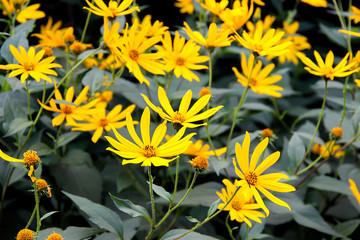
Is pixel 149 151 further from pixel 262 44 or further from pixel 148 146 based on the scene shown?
pixel 262 44

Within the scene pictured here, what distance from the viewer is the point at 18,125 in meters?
0.99

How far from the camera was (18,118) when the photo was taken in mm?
1014

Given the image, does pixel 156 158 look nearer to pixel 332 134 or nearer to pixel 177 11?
pixel 332 134

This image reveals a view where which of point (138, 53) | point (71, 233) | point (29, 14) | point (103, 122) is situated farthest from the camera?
point (29, 14)

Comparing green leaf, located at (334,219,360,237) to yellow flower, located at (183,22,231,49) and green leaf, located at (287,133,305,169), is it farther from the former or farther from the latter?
yellow flower, located at (183,22,231,49)

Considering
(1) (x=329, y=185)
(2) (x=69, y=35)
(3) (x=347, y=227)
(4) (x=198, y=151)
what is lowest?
(3) (x=347, y=227)

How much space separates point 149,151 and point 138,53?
1.00ft

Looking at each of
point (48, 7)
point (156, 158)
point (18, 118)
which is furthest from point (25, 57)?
point (48, 7)

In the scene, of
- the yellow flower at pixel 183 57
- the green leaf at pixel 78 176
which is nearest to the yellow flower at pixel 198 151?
the yellow flower at pixel 183 57

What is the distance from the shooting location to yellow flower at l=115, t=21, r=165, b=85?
935mm

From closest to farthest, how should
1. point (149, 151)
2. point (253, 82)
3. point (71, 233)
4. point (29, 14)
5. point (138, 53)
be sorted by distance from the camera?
point (149, 151) < point (71, 233) < point (138, 53) < point (253, 82) < point (29, 14)

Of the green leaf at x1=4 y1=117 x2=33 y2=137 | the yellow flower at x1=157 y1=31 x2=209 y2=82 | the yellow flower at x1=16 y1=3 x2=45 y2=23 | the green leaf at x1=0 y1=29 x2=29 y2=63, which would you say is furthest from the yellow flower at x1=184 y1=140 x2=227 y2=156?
the yellow flower at x1=16 y1=3 x2=45 y2=23

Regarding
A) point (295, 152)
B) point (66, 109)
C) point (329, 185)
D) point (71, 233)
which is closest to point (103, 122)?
point (66, 109)

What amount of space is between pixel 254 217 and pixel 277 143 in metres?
0.79
